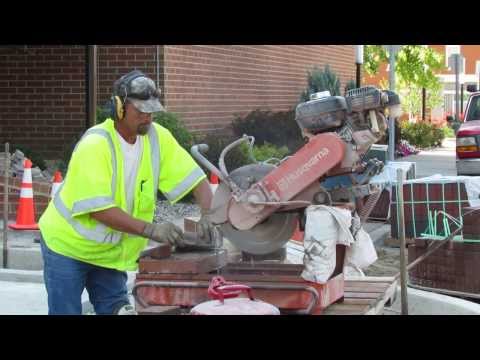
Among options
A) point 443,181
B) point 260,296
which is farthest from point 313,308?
point 443,181

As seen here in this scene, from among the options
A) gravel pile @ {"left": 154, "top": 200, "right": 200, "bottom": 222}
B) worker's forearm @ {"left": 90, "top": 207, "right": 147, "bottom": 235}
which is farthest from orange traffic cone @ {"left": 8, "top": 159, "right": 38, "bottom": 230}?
worker's forearm @ {"left": 90, "top": 207, "right": 147, "bottom": 235}

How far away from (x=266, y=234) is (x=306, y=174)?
542mm

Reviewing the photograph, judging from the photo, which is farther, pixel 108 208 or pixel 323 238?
pixel 323 238

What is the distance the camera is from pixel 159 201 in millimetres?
11516

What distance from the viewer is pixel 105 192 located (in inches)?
172

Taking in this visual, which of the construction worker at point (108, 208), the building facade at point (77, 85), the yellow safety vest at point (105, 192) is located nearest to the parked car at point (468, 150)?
the building facade at point (77, 85)

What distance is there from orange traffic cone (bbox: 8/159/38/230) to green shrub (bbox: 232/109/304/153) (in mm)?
7390

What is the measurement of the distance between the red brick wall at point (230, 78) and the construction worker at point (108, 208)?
9.11 meters

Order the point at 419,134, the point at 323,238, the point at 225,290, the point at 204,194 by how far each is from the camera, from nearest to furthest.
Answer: the point at 225,290
the point at 323,238
the point at 204,194
the point at 419,134

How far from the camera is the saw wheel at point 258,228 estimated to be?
5148 mm

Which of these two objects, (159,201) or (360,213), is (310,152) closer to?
(360,213)

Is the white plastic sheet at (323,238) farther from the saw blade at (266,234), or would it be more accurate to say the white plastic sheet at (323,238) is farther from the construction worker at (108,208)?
the construction worker at (108,208)

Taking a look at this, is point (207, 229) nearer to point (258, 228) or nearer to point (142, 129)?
point (258, 228)

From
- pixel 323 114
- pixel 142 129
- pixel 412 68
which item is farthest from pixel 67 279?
pixel 412 68
